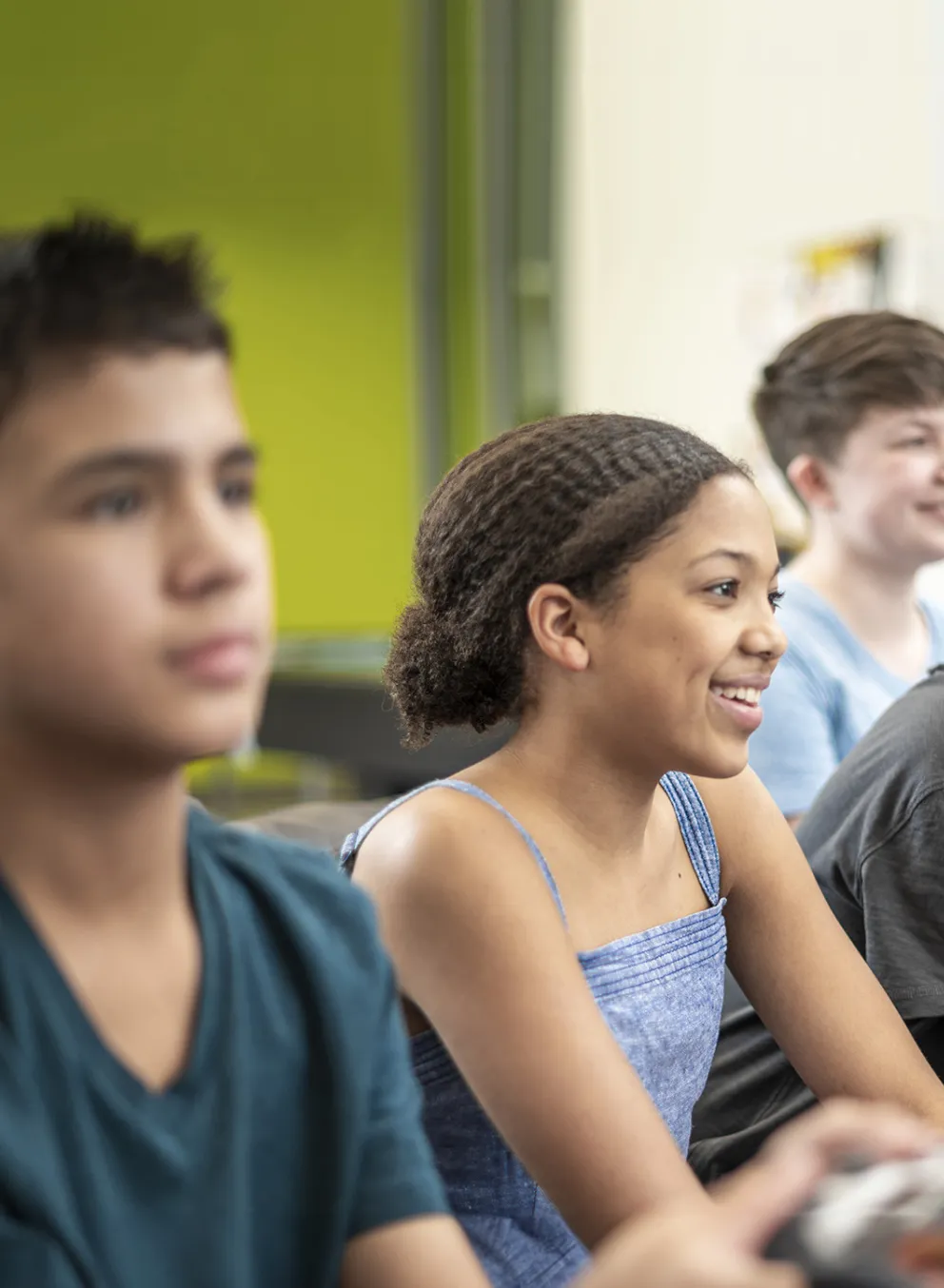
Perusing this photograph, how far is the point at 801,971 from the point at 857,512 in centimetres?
107

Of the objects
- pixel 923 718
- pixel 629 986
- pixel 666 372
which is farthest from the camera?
pixel 666 372

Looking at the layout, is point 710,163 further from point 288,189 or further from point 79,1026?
point 79,1026

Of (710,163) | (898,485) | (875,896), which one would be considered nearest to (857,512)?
(898,485)

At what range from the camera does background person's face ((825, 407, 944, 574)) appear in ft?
7.07

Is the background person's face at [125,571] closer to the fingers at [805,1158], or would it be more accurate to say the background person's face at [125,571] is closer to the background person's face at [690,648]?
the fingers at [805,1158]

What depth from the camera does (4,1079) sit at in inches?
27.0

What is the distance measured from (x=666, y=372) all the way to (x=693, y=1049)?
3847 millimetres

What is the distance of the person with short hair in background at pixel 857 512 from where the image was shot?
6.84 ft

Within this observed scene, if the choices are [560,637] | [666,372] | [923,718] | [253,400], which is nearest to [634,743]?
[560,637]

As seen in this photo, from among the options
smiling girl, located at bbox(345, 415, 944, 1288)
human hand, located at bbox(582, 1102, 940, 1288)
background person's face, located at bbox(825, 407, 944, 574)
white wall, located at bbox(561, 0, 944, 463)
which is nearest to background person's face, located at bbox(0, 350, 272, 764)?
human hand, located at bbox(582, 1102, 940, 1288)

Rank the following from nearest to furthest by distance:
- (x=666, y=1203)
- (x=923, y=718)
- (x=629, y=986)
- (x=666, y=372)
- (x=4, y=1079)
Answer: (x=4, y=1079), (x=666, y=1203), (x=629, y=986), (x=923, y=718), (x=666, y=372)

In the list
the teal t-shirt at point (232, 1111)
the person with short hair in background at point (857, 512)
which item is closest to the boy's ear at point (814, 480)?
the person with short hair in background at point (857, 512)

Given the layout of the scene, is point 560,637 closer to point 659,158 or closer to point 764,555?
point 764,555

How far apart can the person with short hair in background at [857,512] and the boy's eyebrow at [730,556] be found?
0.90 meters
